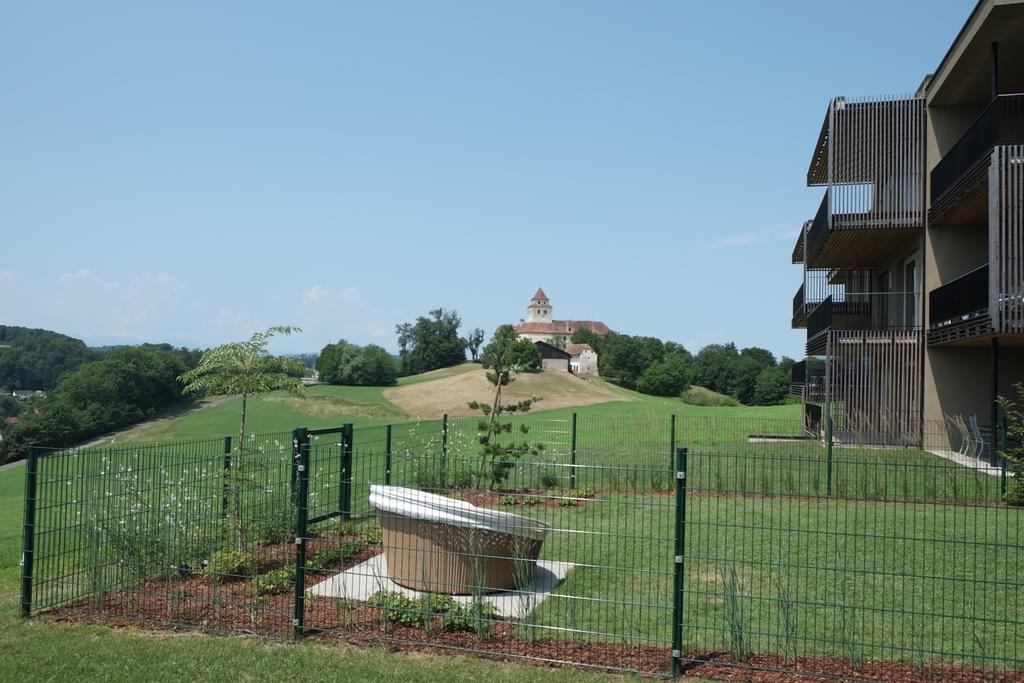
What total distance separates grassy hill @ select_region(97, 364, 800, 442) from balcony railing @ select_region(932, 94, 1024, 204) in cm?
2047

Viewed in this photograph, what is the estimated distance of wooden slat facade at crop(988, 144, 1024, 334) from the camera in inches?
626

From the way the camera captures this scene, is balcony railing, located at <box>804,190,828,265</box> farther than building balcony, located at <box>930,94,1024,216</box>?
Yes

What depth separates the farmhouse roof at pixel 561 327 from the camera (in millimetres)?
174250

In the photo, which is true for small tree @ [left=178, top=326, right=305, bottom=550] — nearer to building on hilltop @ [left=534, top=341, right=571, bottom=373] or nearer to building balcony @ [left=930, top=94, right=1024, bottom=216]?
building balcony @ [left=930, top=94, right=1024, bottom=216]

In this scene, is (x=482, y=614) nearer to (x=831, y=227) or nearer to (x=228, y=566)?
(x=228, y=566)

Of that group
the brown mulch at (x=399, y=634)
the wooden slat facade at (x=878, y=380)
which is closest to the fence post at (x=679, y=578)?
the brown mulch at (x=399, y=634)

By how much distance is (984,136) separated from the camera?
16.6m

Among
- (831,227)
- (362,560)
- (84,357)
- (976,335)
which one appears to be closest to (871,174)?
(831,227)

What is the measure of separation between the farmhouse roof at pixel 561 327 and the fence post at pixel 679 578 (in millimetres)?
160285

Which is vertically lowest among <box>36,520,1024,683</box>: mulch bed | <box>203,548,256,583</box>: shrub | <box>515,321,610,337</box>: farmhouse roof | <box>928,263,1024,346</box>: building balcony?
<box>36,520,1024,683</box>: mulch bed

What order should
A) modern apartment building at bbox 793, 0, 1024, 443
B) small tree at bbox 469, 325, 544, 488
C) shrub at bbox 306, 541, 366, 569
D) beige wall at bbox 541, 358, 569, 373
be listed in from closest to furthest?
shrub at bbox 306, 541, 366, 569, small tree at bbox 469, 325, 544, 488, modern apartment building at bbox 793, 0, 1024, 443, beige wall at bbox 541, 358, 569, 373

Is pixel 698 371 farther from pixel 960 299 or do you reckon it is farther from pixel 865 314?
pixel 960 299

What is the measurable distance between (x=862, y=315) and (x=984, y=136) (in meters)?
11.2

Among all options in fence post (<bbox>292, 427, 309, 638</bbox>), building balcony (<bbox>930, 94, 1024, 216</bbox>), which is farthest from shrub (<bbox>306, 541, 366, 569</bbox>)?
building balcony (<bbox>930, 94, 1024, 216</bbox>)
